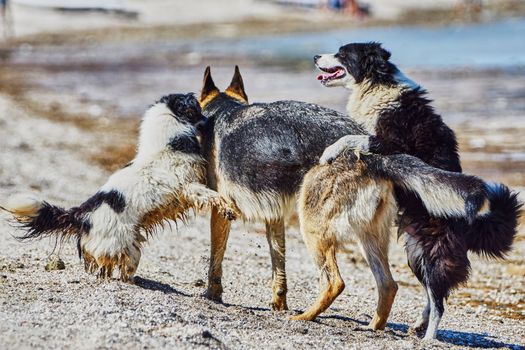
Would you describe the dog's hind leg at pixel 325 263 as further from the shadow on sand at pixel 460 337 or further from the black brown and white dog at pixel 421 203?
the black brown and white dog at pixel 421 203

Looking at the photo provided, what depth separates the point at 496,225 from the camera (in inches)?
256

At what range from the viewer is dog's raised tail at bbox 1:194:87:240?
723cm

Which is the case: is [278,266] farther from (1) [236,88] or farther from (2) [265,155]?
(1) [236,88]

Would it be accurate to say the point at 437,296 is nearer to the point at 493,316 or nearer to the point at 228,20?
the point at 493,316

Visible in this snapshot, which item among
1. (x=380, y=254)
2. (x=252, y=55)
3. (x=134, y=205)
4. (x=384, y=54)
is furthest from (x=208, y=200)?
(x=252, y=55)

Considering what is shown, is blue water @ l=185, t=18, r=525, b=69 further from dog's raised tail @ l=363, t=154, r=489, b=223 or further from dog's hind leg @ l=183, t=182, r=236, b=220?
dog's raised tail @ l=363, t=154, r=489, b=223

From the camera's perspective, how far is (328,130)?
6.82 m

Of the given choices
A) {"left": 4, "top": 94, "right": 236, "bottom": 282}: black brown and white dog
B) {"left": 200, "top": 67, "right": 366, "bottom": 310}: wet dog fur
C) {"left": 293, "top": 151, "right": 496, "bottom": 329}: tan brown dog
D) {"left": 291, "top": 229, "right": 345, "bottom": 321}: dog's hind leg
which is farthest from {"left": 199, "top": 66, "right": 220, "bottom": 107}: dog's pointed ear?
{"left": 291, "top": 229, "right": 345, "bottom": 321}: dog's hind leg

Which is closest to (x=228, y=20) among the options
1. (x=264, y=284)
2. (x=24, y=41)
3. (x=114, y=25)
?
(x=114, y=25)

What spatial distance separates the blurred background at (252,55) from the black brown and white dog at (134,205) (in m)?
3.32

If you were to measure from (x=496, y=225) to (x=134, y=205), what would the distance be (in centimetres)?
262

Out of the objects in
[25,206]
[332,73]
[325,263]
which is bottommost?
[325,263]

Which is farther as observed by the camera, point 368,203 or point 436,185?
point 368,203

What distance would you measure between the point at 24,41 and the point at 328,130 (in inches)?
1133
